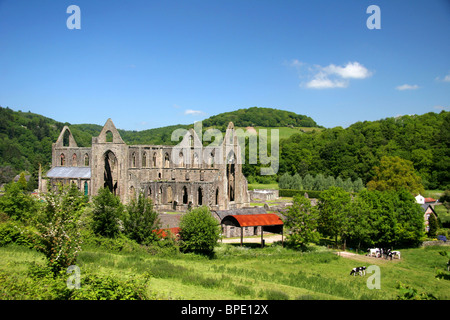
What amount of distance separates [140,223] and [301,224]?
14.5m

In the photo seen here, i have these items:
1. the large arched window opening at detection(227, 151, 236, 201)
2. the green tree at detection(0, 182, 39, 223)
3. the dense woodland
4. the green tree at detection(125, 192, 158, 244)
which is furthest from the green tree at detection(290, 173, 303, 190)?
the green tree at detection(0, 182, 39, 223)

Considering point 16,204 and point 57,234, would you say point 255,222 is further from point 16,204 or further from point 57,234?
point 57,234

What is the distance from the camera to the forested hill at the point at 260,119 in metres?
161

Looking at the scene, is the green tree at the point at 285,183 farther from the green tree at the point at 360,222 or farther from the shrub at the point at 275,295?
the shrub at the point at 275,295

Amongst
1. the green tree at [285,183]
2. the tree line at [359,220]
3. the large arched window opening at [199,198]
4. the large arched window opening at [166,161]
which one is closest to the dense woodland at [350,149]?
the green tree at [285,183]

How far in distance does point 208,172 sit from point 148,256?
2760 centimetres

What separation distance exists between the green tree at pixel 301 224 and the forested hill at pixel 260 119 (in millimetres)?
120328

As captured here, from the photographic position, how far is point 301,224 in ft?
112

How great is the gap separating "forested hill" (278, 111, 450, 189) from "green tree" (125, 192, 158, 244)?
66.8 meters

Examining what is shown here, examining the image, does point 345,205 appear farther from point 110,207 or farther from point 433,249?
point 110,207

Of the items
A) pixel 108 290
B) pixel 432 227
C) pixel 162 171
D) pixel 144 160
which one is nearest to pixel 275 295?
pixel 108 290

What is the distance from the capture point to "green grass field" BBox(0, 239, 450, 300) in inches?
695

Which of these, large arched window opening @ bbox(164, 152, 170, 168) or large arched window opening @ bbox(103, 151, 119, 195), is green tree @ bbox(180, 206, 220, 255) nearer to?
large arched window opening @ bbox(103, 151, 119, 195)
